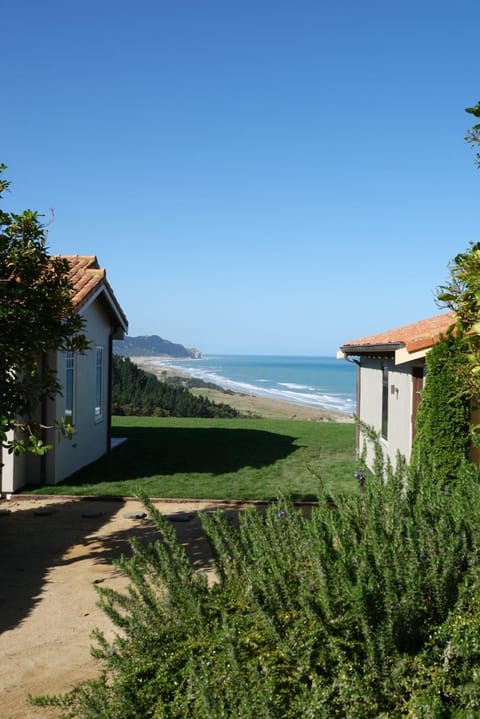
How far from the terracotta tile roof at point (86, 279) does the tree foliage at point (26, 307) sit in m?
4.07

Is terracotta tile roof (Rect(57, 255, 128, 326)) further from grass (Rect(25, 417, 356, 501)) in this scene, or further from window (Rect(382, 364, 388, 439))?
window (Rect(382, 364, 388, 439))

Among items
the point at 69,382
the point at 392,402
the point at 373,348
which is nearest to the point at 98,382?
the point at 69,382

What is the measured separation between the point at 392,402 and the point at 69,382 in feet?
21.1

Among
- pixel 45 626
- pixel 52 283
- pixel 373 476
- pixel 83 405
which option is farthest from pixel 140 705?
pixel 83 405

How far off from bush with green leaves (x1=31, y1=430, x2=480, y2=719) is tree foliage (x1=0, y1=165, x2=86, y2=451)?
3.48 meters

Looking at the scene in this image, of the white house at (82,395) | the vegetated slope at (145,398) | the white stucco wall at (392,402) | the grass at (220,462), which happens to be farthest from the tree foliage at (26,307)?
the vegetated slope at (145,398)

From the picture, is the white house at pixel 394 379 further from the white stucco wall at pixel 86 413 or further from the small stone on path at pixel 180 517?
the white stucco wall at pixel 86 413

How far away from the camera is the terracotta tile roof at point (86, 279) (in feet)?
39.4

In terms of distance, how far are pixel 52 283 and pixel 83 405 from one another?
6511 mm

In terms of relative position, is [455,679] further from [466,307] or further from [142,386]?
[142,386]

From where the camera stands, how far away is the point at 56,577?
7.02 metres

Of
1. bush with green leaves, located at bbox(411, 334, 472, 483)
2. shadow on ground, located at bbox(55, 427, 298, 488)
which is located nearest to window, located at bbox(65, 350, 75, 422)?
shadow on ground, located at bbox(55, 427, 298, 488)

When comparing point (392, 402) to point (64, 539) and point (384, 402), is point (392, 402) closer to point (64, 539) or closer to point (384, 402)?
point (384, 402)

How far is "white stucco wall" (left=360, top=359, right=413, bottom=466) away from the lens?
432 inches
